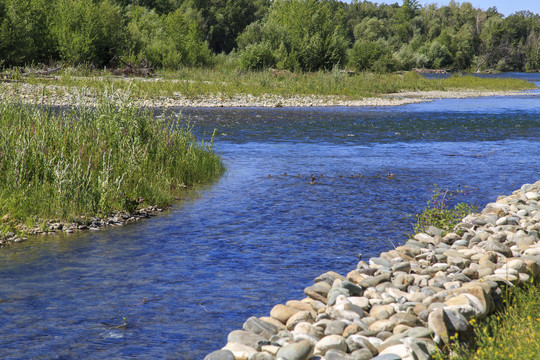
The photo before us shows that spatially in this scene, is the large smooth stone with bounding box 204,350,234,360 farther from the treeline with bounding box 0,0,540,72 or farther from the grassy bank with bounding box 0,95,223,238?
the treeline with bounding box 0,0,540,72

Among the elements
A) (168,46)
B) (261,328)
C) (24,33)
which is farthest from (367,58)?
(261,328)

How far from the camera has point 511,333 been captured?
5.31 m

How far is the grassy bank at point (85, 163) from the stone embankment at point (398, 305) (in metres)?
5.79

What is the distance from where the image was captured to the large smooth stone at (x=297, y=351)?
4672 millimetres

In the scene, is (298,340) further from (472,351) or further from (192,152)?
(192,152)

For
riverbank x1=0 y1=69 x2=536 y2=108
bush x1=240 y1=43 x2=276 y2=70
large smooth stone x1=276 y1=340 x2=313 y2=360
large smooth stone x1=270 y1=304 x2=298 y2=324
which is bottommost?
large smooth stone x1=270 y1=304 x2=298 y2=324

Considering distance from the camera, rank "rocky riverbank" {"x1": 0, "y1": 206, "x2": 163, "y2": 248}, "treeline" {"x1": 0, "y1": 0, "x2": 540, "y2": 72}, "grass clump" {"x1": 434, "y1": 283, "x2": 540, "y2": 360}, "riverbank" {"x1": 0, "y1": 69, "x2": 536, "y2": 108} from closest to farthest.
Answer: "grass clump" {"x1": 434, "y1": 283, "x2": 540, "y2": 360}, "rocky riverbank" {"x1": 0, "y1": 206, "x2": 163, "y2": 248}, "riverbank" {"x1": 0, "y1": 69, "x2": 536, "y2": 108}, "treeline" {"x1": 0, "y1": 0, "x2": 540, "y2": 72}

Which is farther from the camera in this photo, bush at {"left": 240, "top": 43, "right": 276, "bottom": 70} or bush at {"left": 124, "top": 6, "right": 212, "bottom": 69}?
bush at {"left": 240, "top": 43, "right": 276, "bottom": 70}

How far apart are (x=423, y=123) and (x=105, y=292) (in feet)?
87.3

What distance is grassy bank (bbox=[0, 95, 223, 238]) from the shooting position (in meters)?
10.3

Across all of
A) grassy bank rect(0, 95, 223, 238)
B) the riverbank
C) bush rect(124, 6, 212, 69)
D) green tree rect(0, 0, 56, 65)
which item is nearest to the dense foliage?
grassy bank rect(0, 95, 223, 238)

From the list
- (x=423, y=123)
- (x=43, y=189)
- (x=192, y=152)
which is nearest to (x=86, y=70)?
(x=423, y=123)

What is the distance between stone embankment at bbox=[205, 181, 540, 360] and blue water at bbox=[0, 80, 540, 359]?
2.70 ft

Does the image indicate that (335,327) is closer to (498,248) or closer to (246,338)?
(246,338)
